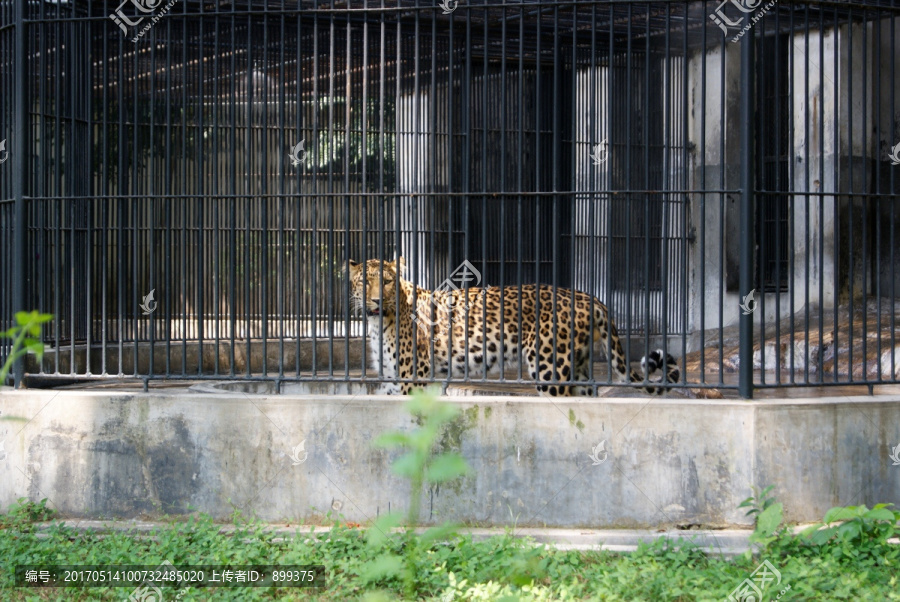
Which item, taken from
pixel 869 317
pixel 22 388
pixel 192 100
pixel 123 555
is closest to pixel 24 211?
pixel 22 388

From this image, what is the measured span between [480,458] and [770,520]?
169 centimetres

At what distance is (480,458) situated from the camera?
570 cm

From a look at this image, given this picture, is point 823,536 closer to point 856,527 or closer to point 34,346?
point 856,527

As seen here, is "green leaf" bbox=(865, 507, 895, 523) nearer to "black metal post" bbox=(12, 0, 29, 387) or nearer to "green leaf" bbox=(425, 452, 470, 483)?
"green leaf" bbox=(425, 452, 470, 483)

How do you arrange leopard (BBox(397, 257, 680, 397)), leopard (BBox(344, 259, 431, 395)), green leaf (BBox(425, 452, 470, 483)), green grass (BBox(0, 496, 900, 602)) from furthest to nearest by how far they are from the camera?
leopard (BBox(344, 259, 431, 395))
leopard (BBox(397, 257, 680, 397))
green grass (BBox(0, 496, 900, 602))
green leaf (BBox(425, 452, 470, 483))

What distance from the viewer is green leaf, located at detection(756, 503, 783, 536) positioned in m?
5.01

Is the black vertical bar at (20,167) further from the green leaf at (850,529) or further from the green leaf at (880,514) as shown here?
the green leaf at (880,514)

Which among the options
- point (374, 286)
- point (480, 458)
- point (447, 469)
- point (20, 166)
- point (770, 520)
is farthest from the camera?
point (374, 286)

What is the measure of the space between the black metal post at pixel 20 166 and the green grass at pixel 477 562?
66.8 inches

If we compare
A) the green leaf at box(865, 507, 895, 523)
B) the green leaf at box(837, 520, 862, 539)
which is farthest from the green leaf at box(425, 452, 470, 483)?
the green leaf at box(865, 507, 895, 523)

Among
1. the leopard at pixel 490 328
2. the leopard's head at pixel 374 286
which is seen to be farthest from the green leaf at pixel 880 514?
the leopard's head at pixel 374 286

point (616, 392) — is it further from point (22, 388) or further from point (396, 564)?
point (396, 564)

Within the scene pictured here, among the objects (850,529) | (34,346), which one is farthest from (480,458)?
(34,346)

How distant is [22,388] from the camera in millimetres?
6391
